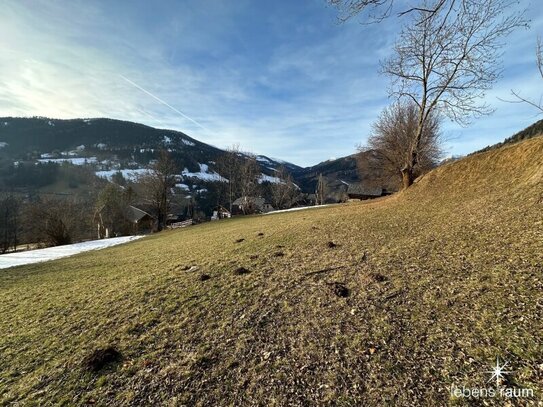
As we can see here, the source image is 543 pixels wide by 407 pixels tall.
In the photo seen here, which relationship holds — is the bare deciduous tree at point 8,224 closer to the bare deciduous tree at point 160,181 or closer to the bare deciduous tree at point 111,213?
the bare deciduous tree at point 111,213

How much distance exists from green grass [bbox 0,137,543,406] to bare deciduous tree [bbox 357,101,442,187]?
69.5 ft

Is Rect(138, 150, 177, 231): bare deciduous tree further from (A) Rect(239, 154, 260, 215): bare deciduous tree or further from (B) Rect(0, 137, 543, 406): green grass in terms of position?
(B) Rect(0, 137, 543, 406): green grass

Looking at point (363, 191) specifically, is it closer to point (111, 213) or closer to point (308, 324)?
point (111, 213)

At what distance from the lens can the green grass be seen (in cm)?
286

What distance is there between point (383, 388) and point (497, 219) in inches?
239

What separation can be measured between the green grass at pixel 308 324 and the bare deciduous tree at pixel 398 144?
69.5ft

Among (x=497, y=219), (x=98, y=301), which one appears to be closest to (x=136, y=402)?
(x=98, y=301)

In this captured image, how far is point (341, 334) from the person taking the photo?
11.7ft

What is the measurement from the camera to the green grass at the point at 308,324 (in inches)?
113

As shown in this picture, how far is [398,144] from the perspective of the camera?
2758 centimetres

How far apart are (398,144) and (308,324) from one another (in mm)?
27921

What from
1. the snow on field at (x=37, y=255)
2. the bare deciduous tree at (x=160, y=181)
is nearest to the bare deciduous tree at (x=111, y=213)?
the bare deciduous tree at (x=160, y=181)

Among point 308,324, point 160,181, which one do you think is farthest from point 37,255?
point 308,324

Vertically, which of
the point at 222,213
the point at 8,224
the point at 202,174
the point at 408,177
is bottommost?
the point at 222,213
